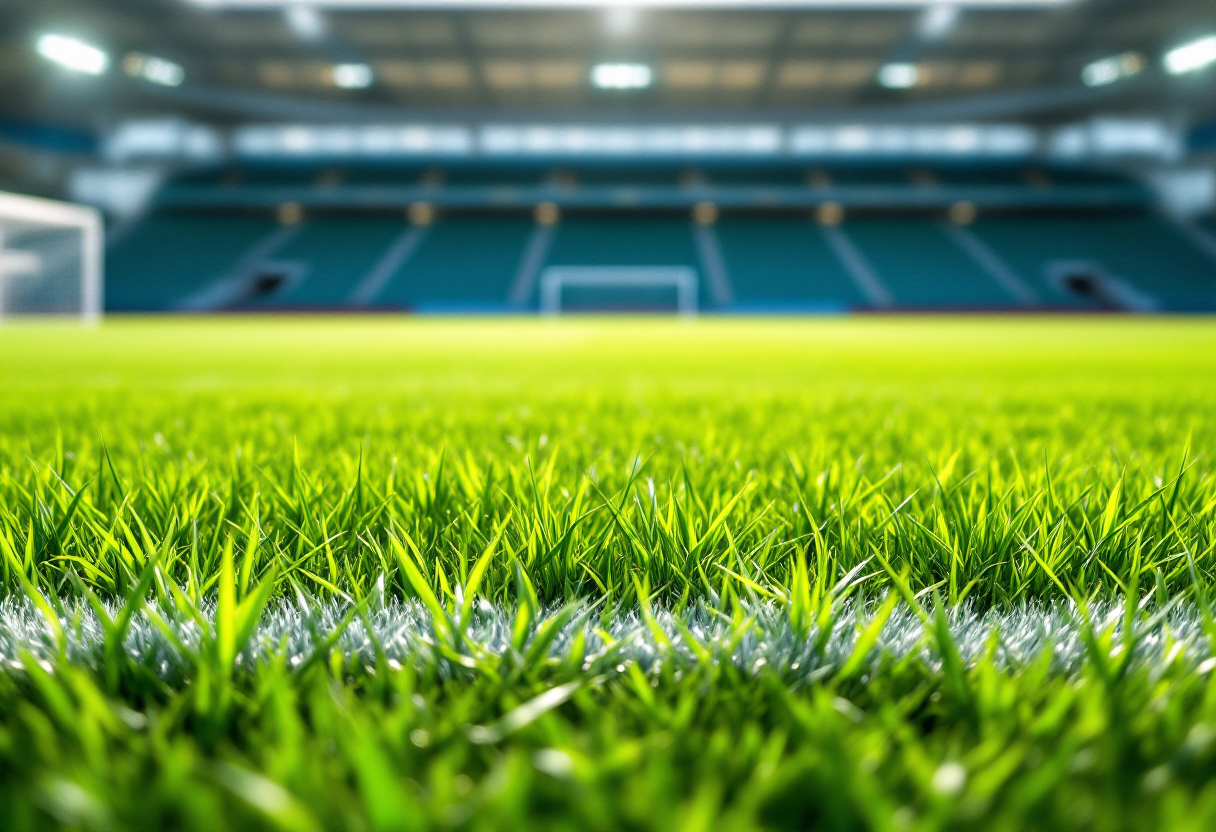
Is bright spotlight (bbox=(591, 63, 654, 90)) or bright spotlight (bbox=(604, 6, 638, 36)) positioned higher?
bright spotlight (bbox=(604, 6, 638, 36))

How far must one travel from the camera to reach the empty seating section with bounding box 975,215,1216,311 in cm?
2588

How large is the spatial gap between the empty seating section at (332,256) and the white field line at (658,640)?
26.8 m

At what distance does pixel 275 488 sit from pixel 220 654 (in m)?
0.51

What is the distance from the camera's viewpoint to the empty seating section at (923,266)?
26.2 m

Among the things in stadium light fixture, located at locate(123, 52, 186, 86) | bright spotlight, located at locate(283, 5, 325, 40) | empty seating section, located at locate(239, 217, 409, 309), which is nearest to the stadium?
bright spotlight, located at locate(283, 5, 325, 40)

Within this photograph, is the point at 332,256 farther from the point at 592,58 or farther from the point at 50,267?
the point at 50,267

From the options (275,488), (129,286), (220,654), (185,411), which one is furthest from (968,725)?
(129,286)

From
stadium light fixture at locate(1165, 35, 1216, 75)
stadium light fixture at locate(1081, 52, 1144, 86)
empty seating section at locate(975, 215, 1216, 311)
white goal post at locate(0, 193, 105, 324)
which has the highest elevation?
stadium light fixture at locate(1081, 52, 1144, 86)

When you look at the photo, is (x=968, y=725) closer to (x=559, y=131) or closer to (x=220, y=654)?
(x=220, y=654)

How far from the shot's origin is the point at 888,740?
1.59 ft

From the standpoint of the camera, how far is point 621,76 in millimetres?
25781

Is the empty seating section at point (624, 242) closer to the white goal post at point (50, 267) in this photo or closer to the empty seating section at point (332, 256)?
the empty seating section at point (332, 256)

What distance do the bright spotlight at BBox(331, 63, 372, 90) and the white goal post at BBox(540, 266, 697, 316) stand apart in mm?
8198

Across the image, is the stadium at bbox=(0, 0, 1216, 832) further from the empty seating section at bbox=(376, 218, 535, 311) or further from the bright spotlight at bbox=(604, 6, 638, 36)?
the empty seating section at bbox=(376, 218, 535, 311)
